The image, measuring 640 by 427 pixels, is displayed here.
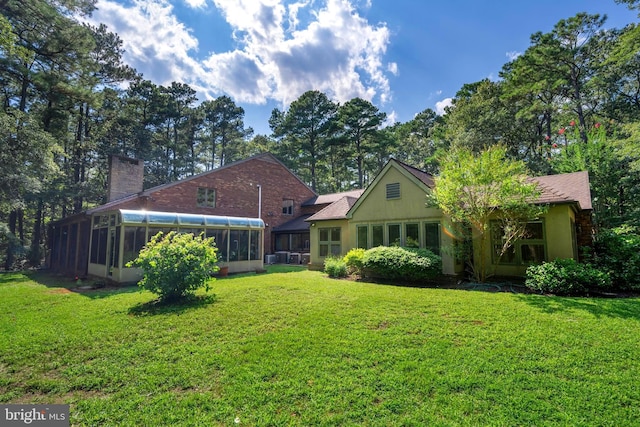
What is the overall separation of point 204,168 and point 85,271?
3025 centimetres

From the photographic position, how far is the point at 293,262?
832 inches

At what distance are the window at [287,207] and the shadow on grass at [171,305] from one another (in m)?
16.7

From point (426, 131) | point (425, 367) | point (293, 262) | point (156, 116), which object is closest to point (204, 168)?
point (156, 116)

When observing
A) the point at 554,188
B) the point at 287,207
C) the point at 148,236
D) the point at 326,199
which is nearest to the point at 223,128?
the point at 287,207

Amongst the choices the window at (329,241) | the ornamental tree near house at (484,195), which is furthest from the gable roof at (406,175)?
the window at (329,241)

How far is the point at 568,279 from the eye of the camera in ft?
27.2

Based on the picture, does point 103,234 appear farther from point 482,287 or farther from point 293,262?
point 482,287

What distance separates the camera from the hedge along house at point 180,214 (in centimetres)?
1286

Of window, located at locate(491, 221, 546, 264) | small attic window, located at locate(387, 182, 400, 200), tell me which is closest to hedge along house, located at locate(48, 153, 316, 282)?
small attic window, located at locate(387, 182, 400, 200)

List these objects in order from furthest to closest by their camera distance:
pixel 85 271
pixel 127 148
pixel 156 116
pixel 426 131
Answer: pixel 426 131 < pixel 156 116 < pixel 127 148 < pixel 85 271

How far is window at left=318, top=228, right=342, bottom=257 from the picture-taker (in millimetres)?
15431

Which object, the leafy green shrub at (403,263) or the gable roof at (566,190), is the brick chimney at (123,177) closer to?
the leafy green shrub at (403,263)

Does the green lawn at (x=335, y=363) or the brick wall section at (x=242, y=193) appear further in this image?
the brick wall section at (x=242, y=193)

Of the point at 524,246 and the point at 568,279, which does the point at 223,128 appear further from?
the point at 568,279
